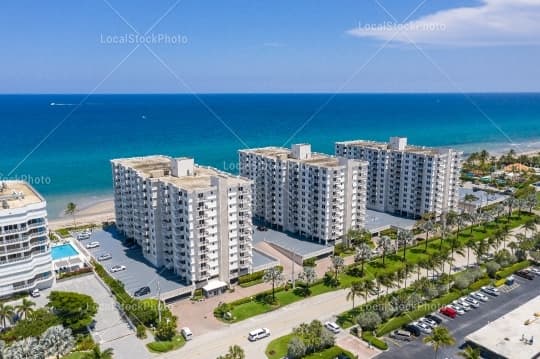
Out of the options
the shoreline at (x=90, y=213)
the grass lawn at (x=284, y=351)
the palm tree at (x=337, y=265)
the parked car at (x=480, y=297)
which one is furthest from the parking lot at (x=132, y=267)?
the parked car at (x=480, y=297)

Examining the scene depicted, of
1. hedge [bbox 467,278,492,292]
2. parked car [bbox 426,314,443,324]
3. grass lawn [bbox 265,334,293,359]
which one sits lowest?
grass lawn [bbox 265,334,293,359]

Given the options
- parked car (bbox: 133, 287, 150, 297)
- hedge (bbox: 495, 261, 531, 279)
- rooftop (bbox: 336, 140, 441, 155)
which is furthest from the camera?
rooftop (bbox: 336, 140, 441, 155)

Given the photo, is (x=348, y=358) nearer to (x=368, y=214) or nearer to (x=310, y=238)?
(x=310, y=238)

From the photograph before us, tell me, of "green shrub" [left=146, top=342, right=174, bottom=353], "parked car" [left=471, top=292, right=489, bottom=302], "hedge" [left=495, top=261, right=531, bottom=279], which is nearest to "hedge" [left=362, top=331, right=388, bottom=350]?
"parked car" [left=471, top=292, right=489, bottom=302]

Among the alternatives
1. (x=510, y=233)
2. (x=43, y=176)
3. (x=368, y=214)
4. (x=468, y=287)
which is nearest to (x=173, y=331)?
(x=468, y=287)

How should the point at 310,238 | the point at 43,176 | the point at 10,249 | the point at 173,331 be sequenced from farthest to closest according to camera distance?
the point at 43,176, the point at 310,238, the point at 10,249, the point at 173,331

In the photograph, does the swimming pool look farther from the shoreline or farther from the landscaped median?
the landscaped median

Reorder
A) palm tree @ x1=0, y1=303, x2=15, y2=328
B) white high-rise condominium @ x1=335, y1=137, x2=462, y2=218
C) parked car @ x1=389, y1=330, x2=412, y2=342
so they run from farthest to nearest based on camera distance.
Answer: white high-rise condominium @ x1=335, y1=137, x2=462, y2=218, parked car @ x1=389, y1=330, x2=412, y2=342, palm tree @ x1=0, y1=303, x2=15, y2=328

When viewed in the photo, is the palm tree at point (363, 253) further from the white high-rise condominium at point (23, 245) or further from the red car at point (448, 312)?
→ the white high-rise condominium at point (23, 245)
